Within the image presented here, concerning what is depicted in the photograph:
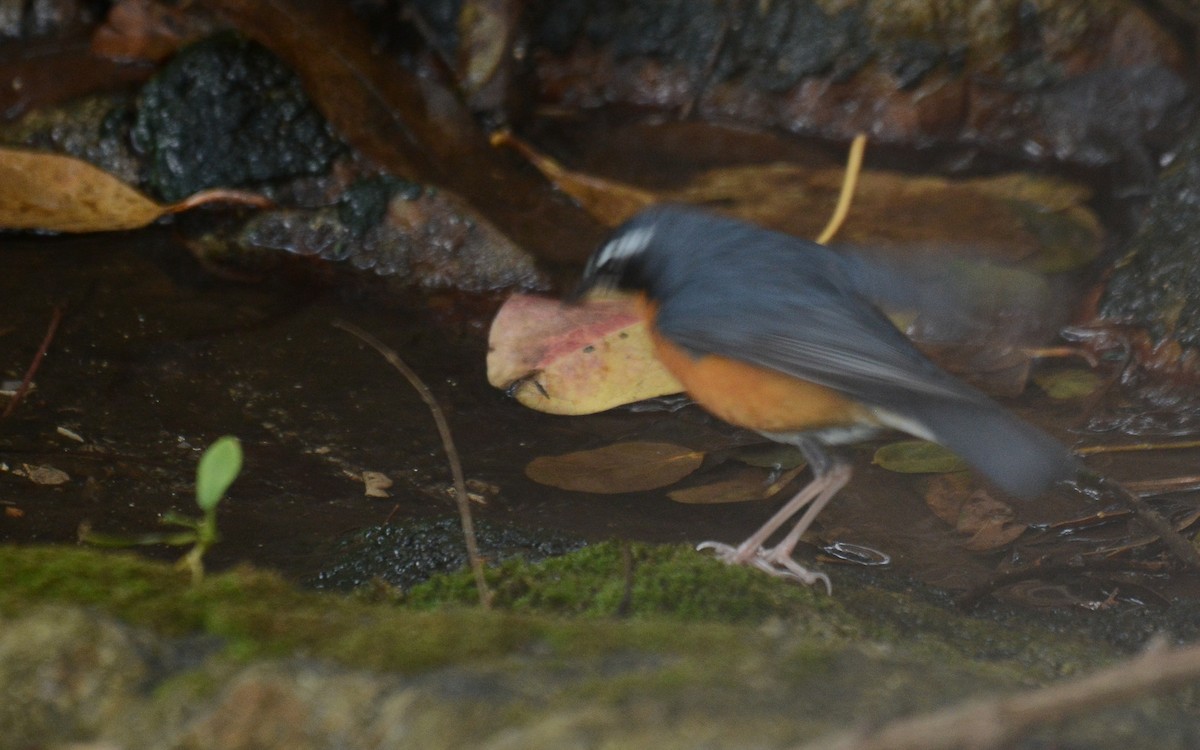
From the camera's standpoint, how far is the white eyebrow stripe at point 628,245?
13.7 ft

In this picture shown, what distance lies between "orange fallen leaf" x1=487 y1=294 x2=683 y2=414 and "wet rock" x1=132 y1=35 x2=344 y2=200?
6.12 ft

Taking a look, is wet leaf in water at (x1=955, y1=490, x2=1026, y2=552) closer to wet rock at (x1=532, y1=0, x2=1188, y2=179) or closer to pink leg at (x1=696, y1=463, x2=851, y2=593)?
pink leg at (x1=696, y1=463, x2=851, y2=593)

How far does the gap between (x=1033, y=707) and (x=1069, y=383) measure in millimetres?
3821

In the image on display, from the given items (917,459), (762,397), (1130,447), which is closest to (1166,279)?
(1130,447)

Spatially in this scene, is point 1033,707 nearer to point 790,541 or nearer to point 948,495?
point 790,541

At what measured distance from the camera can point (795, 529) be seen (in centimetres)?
385

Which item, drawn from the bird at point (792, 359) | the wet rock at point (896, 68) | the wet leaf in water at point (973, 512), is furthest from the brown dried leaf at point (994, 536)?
the wet rock at point (896, 68)

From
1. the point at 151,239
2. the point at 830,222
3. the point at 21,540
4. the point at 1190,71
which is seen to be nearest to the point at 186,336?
the point at 151,239

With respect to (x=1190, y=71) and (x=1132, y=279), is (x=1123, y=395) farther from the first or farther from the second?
(x=1190, y=71)

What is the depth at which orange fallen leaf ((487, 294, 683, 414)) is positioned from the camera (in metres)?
4.47

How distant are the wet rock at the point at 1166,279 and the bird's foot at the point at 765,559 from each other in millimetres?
2222

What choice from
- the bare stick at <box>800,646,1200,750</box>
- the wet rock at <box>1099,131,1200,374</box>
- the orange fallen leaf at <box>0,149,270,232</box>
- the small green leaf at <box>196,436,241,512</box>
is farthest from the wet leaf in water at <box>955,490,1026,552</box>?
the orange fallen leaf at <box>0,149,270,232</box>

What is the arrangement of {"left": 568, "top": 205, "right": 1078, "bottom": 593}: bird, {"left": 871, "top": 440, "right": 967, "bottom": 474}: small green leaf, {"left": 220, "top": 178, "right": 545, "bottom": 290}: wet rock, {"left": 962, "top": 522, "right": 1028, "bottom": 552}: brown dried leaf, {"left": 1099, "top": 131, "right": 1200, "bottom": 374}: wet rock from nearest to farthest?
{"left": 568, "top": 205, "right": 1078, "bottom": 593}: bird < {"left": 962, "top": 522, "right": 1028, "bottom": 552}: brown dried leaf < {"left": 871, "top": 440, "right": 967, "bottom": 474}: small green leaf < {"left": 1099, "top": 131, "right": 1200, "bottom": 374}: wet rock < {"left": 220, "top": 178, "right": 545, "bottom": 290}: wet rock

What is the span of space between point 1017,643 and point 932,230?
2.99m
